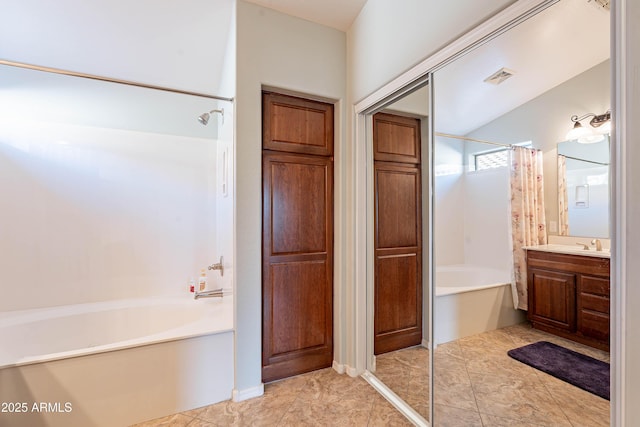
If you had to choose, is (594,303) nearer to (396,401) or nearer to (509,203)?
(509,203)

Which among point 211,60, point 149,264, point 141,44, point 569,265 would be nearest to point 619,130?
point 569,265

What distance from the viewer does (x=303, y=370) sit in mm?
2252

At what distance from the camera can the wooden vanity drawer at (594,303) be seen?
0.95 meters

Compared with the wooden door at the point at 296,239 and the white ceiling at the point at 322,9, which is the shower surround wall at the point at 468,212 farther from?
the white ceiling at the point at 322,9

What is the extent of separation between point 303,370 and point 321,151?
1775 mm

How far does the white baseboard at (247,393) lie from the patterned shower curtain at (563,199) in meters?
2.02

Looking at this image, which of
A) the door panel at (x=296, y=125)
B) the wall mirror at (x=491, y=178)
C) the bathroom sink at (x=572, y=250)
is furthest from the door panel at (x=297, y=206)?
the bathroom sink at (x=572, y=250)

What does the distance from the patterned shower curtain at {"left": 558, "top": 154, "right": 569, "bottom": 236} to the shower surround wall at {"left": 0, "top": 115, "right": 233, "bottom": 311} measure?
197 centimetres

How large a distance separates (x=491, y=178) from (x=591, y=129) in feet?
1.49

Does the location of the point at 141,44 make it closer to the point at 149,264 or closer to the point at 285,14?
the point at 285,14

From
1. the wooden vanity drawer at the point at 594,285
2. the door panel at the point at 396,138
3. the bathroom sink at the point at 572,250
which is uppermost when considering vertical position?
the door panel at the point at 396,138

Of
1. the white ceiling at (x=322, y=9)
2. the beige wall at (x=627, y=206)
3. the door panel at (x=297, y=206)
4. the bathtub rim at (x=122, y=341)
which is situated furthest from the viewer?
the door panel at (x=297, y=206)

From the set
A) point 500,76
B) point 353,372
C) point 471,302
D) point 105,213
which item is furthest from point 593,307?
point 105,213

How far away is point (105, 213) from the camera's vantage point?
104 inches
